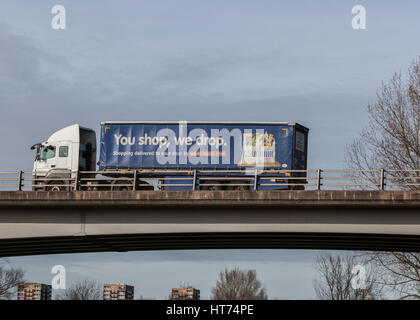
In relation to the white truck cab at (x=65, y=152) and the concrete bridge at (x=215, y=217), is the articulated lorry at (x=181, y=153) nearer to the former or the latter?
the white truck cab at (x=65, y=152)

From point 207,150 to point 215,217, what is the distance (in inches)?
270

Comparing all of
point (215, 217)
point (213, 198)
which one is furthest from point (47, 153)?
point (213, 198)

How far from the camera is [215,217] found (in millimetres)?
31938

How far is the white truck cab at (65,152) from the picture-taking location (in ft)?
131

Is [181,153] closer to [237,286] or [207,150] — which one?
[207,150]

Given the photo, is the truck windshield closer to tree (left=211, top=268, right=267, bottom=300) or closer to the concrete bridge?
the concrete bridge

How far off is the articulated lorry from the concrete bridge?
342 cm

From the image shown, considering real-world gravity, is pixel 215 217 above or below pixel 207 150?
below

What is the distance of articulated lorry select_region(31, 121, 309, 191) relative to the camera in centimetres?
3731

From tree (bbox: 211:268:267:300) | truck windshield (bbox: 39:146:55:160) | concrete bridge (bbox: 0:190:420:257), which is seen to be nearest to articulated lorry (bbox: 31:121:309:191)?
truck windshield (bbox: 39:146:55:160)

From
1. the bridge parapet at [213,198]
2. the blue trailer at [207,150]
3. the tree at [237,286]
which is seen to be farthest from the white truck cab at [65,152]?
the tree at [237,286]

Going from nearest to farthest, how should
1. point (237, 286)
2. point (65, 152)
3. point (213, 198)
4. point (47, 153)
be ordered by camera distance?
point (213, 198)
point (65, 152)
point (47, 153)
point (237, 286)

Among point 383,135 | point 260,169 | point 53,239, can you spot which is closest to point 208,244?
point 260,169
